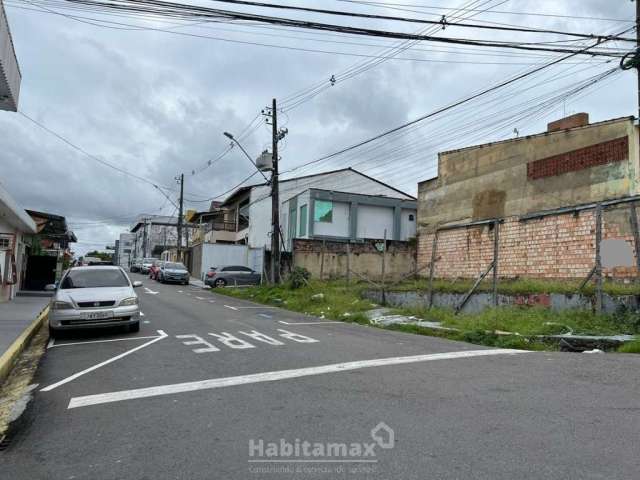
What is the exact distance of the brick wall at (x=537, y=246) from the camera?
12.9 meters

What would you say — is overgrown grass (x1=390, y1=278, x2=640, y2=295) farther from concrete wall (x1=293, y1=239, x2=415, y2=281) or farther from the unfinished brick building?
concrete wall (x1=293, y1=239, x2=415, y2=281)

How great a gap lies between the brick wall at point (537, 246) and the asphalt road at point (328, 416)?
5.93 meters

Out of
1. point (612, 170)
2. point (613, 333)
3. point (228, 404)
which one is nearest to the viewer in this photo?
point (228, 404)

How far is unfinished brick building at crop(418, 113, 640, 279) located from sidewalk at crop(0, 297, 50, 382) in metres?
11.3

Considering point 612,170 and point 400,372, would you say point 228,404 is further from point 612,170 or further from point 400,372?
point 612,170

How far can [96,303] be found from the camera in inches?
406

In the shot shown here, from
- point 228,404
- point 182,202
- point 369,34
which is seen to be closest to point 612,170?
point 369,34

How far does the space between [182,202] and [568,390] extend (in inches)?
1814

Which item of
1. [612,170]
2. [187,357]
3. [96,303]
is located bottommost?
[187,357]

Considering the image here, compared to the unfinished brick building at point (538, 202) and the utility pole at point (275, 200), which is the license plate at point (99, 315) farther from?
the utility pole at point (275, 200)

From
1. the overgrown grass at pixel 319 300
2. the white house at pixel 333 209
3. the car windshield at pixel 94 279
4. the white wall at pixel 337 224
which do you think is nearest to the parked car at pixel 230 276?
the white house at pixel 333 209

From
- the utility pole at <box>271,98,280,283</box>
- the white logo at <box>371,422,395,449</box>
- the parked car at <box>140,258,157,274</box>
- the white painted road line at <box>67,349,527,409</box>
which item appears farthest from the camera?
the parked car at <box>140,258,157,274</box>

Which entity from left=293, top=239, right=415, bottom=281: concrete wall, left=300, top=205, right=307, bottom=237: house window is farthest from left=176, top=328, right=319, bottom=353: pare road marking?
left=300, top=205, right=307, bottom=237: house window

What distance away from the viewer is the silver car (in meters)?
10.1
